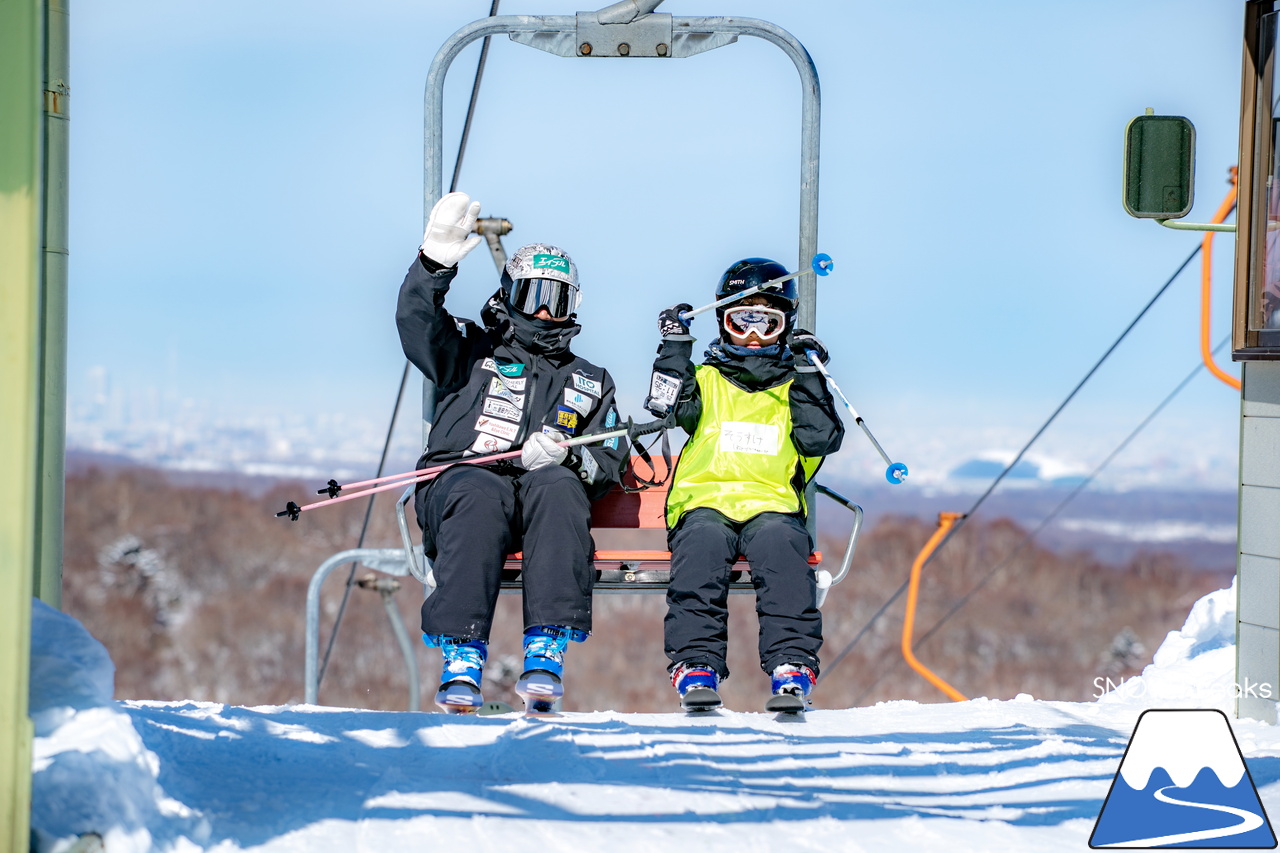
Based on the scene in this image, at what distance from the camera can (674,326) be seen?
3727 millimetres

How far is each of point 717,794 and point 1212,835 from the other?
849mm

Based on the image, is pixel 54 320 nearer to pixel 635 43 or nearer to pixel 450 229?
pixel 450 229

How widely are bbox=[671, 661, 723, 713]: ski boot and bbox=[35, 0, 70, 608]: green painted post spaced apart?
1.49m

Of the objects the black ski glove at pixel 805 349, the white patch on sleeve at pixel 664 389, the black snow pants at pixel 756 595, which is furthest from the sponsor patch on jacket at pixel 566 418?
the black ski glove at pixel 805 349

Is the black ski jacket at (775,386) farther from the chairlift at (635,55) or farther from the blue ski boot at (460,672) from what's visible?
the blue ski boot at (460,672)

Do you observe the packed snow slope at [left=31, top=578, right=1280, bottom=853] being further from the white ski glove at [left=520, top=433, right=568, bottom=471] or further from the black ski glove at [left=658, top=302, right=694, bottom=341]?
the black ski glove at [left=658, top=302, right=694, bottom=341]

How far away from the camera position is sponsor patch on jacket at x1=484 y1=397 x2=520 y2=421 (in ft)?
11.8

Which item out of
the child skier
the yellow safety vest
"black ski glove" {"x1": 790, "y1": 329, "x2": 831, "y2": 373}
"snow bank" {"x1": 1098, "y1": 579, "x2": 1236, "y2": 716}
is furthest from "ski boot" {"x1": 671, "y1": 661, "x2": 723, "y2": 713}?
"snow bank" {"x1": 1098, "y1": 579, "x2": 1236, "y2": 716}

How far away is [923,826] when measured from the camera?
2.20 metres

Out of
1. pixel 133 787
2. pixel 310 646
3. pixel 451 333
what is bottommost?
pixel 310 646

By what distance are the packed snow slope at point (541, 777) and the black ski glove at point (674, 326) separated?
3.72 ft

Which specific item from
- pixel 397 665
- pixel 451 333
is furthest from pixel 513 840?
pixel 397 665

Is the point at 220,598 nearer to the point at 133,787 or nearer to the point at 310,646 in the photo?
the point at 310,646

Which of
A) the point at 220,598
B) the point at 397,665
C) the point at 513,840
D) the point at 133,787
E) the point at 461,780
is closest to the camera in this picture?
the point at 133,787
